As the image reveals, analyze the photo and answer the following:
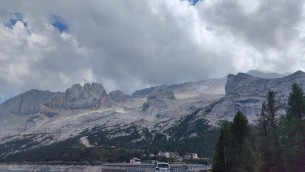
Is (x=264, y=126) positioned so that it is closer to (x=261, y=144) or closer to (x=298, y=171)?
(x=261, y=144)

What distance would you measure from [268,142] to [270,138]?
85 centimetres

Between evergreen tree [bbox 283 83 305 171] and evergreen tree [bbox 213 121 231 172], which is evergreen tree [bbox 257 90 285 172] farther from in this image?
evergreen tree [bbox 213 121 231 172]

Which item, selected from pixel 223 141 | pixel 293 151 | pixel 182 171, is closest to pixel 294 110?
pixel 293 151

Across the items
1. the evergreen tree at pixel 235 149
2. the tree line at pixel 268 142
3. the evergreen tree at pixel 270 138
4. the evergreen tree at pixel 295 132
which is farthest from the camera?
the evergreen tree at pixel 270 138

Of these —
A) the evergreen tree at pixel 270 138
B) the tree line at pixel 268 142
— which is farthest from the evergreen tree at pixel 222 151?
the evergreen tree at pixel 270 138

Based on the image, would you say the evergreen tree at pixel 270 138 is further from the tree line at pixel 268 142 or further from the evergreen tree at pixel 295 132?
the evergreen tree at pixel 295 132

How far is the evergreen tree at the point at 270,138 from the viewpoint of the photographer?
7588 centimetres

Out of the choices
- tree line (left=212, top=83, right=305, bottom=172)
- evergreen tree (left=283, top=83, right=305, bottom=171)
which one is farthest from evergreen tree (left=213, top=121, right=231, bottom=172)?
evergreen tree (left=283, top=83, right=305, bottom=171)

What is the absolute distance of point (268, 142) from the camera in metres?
77.9

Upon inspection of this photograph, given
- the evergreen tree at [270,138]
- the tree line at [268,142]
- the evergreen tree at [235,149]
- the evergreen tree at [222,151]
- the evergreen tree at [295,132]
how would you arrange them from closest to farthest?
1. the evergreen tree at [295,132]
2. the tree line at [268,142]
3. the evergreen tree at [235,149]
4. the evergreen tree at [270,138]
5. the evergreen tree at [222,151]

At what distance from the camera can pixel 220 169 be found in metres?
81.2

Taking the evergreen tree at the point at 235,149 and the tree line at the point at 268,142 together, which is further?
the evergreen tree at the point at 235,149

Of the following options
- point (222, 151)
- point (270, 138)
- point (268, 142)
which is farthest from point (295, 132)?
point (222, 151)

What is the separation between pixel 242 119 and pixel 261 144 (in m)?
6.01
